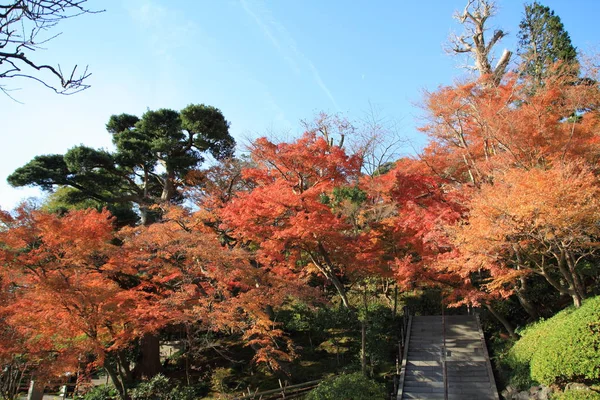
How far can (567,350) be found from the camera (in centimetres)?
964

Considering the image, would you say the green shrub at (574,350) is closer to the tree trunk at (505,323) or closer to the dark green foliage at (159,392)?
the tree trunk at (505,323)

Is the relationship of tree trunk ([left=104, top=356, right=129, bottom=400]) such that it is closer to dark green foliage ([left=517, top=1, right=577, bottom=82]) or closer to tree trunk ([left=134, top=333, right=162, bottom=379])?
tree trunk ([left=134, top=333, right=162, bottom=379])

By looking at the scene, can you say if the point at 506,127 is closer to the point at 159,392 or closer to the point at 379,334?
the point at 379,334

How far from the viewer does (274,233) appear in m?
13.3

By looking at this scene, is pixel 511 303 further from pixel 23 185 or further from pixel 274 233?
pixel 23 185

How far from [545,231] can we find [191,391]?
37.6 ft

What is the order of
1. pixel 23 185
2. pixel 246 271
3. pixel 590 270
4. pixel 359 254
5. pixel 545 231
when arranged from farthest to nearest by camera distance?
pixel 23 185
pixel 359 254
pixel 590 270
pixel 246 271
pixel 545 231

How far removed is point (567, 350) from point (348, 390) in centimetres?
545

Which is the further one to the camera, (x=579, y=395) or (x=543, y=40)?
(x=543, y=40)

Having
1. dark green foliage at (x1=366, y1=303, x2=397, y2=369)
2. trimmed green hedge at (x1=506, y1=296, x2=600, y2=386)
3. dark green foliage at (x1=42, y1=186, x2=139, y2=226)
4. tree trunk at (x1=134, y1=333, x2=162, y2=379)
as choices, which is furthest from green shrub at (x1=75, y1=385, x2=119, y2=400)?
trimmed green hedge at (x1=506, y1=296, x2=600, y2=386)

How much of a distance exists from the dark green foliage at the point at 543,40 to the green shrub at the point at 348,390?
1910cm

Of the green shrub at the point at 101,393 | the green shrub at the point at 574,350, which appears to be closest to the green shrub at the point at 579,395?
the green shrub at the point at 574,350

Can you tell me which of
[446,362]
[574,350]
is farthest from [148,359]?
[574,350]

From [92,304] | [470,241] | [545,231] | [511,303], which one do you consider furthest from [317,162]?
[511,303]
